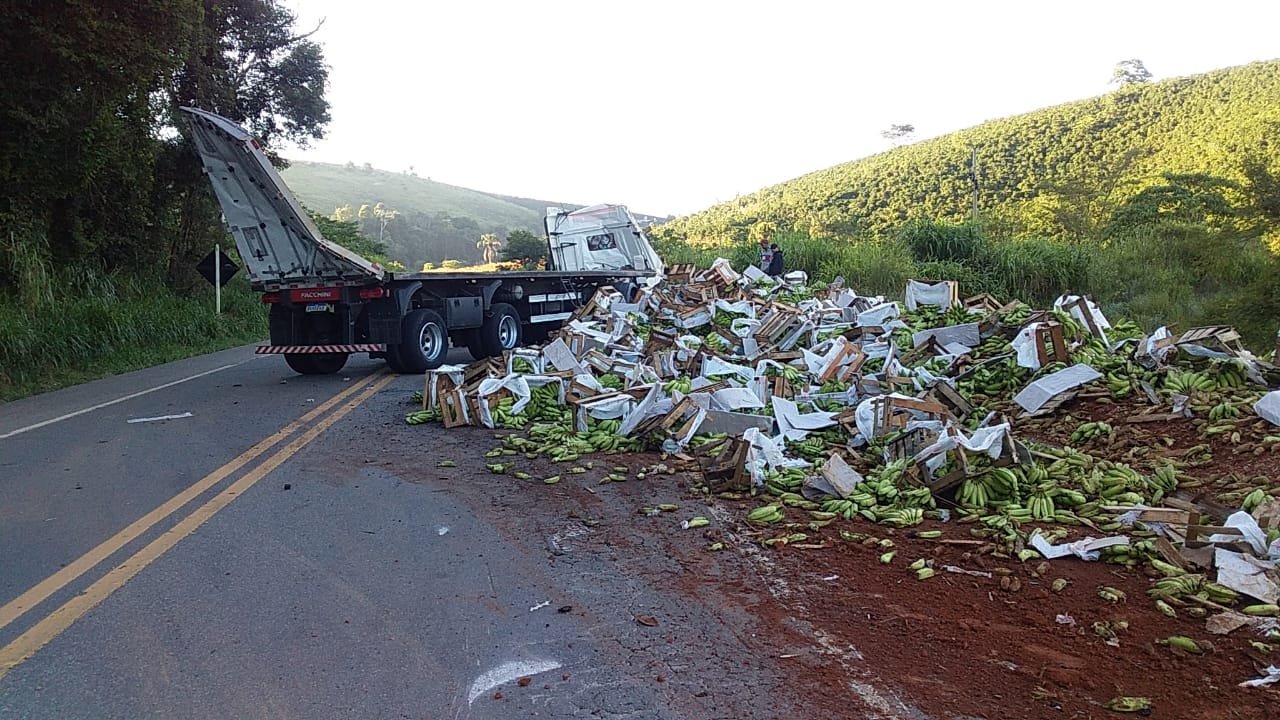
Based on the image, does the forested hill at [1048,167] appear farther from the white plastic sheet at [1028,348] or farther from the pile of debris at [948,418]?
the white plastic sheet at [1028,348]

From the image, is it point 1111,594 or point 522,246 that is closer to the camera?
point 1111,594

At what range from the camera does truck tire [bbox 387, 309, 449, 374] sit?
1280cm

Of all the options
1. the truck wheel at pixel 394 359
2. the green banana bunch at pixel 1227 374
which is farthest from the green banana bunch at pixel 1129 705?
the truck wheel at pixel 394 359

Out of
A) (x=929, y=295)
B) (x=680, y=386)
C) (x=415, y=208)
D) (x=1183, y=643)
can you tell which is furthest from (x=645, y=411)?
(x=415, y=208)

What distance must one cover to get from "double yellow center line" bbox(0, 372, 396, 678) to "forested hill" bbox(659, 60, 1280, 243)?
33.9 meters

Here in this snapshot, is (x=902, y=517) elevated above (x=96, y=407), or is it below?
below

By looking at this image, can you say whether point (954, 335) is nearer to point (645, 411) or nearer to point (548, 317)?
point (645, 411)

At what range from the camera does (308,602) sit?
4375 mm

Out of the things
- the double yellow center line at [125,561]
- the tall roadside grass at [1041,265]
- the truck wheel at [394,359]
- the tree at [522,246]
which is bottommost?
the tall roadside grass at [1041,265]

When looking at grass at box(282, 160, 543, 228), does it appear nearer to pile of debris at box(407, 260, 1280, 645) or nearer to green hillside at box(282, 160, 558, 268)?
green hillside at box(282, 160, 558, 268)

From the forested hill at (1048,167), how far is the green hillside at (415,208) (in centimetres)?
3445

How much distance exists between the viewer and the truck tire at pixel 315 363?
43.8 ft

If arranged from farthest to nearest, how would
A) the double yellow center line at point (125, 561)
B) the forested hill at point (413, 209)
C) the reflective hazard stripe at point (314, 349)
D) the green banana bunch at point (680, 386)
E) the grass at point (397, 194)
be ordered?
the grass at point (397, 194), the forested hill at point (413, 209), the reflective hazard stripe at point (314, 349), the green banana bunch at point (680, 386), the double yellow center line at point (125, 561)

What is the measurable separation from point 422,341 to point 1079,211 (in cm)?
3958
